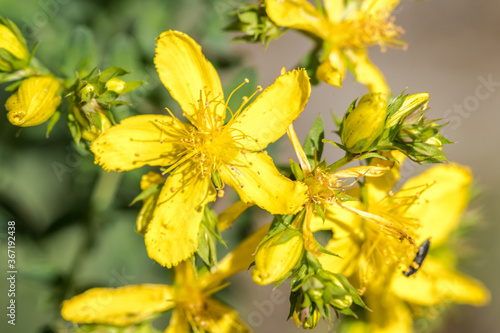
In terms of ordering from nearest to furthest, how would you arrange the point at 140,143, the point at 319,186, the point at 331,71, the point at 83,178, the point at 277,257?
1. the point at 277,257
2. the point at 319,186
3. the point at 140,143
4. the point at 331,71
5. the point at 83,178

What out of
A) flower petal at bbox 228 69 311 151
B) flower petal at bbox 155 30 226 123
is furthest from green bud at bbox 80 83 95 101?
flower petal at bbox 228 69 311 151

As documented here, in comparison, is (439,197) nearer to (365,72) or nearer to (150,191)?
(365,72)

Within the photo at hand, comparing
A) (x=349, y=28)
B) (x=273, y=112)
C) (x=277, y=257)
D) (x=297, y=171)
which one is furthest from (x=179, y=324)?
(x=349, y=28)

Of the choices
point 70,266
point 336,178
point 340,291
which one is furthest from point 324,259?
point 70,266

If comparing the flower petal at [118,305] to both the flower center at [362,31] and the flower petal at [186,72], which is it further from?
the flower center at [362,31]

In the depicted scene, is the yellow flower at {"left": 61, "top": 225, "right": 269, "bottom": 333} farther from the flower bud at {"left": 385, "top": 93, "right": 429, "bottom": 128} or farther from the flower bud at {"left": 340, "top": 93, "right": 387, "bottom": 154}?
the flower bud at {"left": 385, "top": 93, "right": 429, "bottom": 128}

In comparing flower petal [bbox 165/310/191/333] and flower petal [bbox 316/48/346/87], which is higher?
flower petal [bbox 316/48/346/87]
